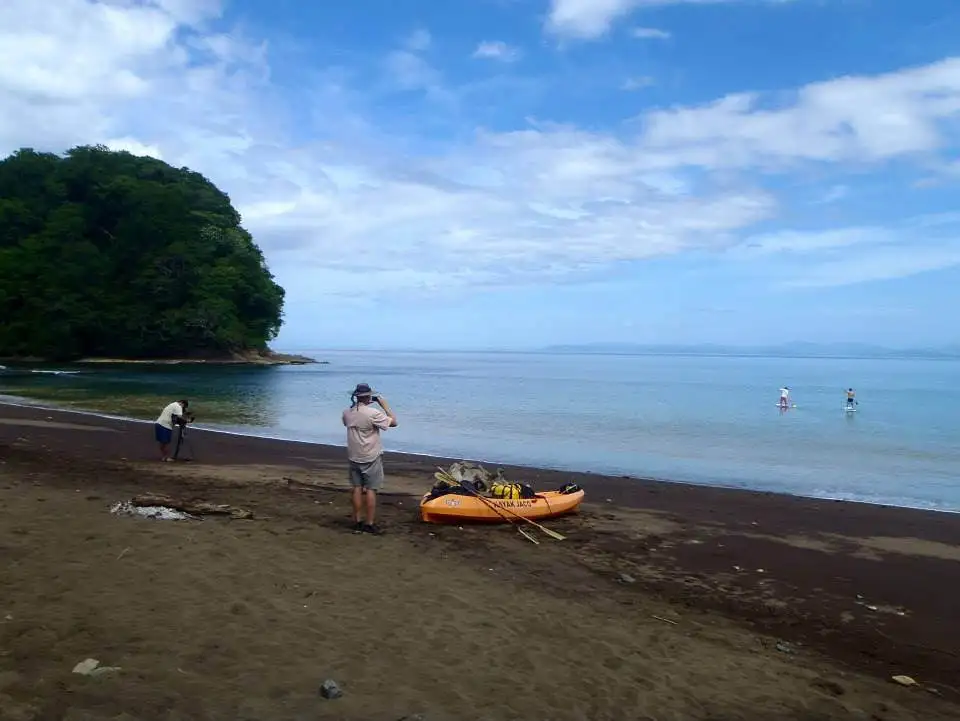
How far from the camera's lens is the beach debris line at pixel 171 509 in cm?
872

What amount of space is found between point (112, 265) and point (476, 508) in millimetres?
79051

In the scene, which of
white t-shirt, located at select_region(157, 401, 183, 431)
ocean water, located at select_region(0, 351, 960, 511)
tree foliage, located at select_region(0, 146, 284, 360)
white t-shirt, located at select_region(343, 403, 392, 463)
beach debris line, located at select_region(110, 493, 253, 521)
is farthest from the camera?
tree foliage, located at select_region(0, 146, 284, 360)

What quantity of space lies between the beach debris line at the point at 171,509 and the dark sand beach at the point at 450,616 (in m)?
0.26

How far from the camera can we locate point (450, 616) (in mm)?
6207

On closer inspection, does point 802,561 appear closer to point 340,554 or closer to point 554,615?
point 554,615

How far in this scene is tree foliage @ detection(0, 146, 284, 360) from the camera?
74375 millimetres

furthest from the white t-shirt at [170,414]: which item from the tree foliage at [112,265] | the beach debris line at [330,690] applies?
the tree foliage at [112,265]

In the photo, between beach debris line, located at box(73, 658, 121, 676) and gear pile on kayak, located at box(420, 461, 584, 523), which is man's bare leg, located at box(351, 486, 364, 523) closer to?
gear pile on kayak, located at box(420, 461, 584, 523)

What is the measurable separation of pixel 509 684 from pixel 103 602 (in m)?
3.09

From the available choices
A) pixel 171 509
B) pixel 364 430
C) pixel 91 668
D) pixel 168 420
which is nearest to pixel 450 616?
pixel 91 668

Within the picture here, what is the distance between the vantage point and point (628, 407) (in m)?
42.1

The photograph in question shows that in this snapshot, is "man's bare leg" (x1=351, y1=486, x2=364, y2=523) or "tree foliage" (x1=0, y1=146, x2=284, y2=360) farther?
"tree foliage" (x1=0, y1=146, x2=284, y2=360)

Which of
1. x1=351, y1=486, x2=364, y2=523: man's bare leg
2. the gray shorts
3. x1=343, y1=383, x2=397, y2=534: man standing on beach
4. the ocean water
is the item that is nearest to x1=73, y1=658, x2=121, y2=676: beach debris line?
x1=343, y1=383, x2=397, y2=534: man standing on beach

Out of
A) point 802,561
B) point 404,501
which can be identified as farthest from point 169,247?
point 802,561
